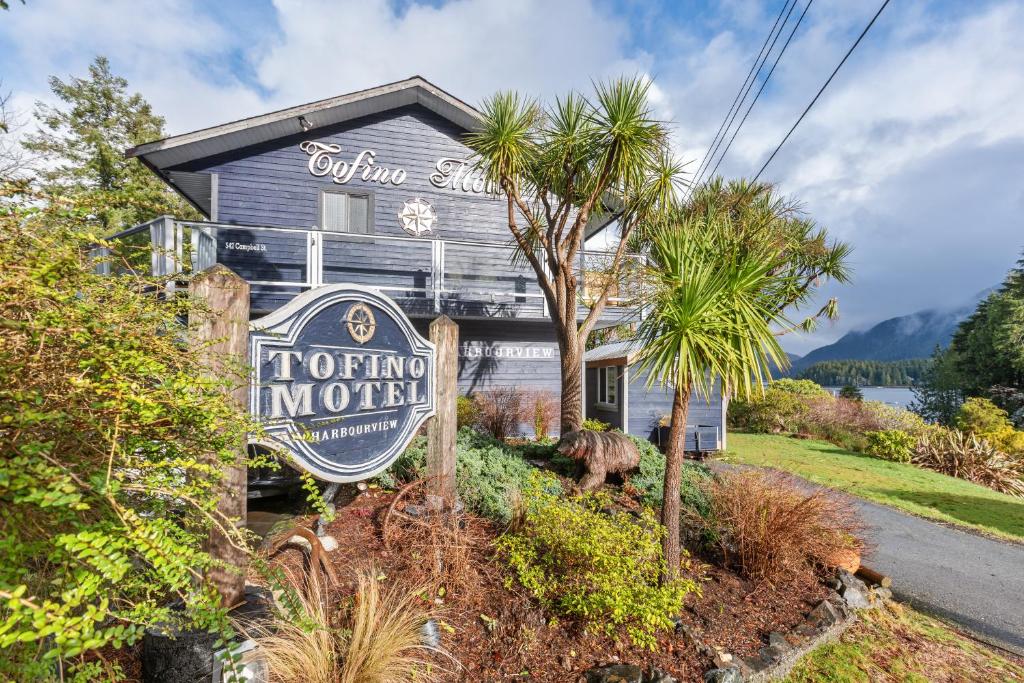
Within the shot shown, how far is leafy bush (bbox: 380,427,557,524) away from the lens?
4895mm

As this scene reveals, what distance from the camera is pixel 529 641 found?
3.41m

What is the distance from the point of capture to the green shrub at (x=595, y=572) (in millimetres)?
3426

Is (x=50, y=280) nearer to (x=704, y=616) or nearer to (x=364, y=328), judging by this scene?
(x=364, y=328)

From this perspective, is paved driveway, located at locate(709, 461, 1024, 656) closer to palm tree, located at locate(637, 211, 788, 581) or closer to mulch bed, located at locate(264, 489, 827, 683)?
mulch bed, located at locate(264, 489, 827, 683)

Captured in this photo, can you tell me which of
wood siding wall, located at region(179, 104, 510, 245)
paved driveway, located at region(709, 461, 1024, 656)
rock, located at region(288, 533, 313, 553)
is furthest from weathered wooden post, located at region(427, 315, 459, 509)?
wood siding wall, located at region(179, 104, 510, 245)

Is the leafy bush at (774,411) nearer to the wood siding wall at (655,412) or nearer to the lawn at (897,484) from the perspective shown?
the lawn at (897,484)

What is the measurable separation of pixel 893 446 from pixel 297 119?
18694mm

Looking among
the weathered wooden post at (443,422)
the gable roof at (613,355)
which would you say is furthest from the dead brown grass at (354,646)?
the gable roof at (613,355)

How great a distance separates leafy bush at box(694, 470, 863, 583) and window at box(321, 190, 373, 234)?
33.9ft

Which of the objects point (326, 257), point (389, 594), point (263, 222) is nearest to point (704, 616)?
point (389, 594)

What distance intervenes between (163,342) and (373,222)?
1070 centimetres

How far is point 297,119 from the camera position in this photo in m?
11.0

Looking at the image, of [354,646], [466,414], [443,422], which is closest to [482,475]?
[443,422]

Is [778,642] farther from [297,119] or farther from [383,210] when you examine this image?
[297,119]
